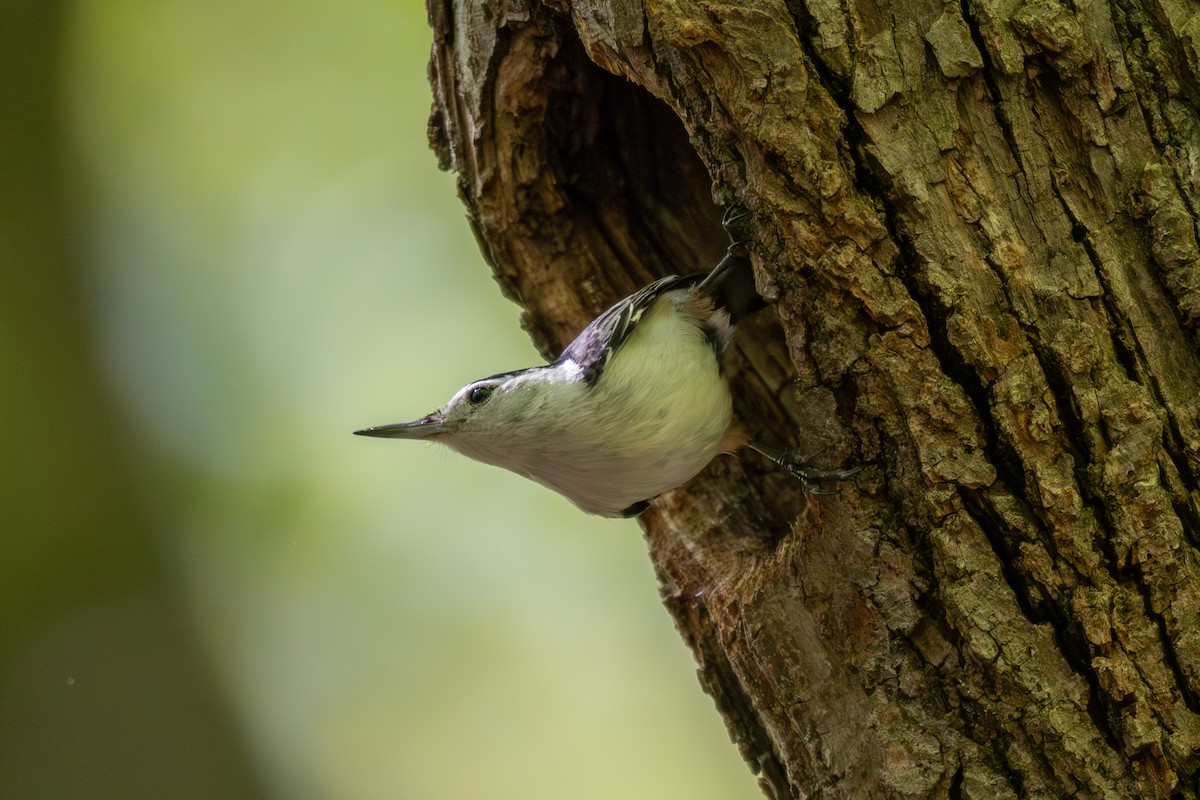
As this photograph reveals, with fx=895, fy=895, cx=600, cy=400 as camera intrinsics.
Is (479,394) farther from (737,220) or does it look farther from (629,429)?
(737,220)

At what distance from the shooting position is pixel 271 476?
489 centimetres

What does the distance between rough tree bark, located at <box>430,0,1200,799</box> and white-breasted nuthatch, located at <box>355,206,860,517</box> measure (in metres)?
0.46

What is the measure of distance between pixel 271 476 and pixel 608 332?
3.02 meters

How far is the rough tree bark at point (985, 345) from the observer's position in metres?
1.72

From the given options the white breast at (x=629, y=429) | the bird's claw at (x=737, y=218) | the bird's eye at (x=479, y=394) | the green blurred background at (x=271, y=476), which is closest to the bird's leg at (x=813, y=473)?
the white breast at (x=629, y=429)

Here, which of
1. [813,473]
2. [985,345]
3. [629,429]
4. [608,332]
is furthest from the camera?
[608,332]

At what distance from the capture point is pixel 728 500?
2.85 meters

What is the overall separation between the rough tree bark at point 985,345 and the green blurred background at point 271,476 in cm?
286

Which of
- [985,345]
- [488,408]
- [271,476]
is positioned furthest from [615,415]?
[271,476]

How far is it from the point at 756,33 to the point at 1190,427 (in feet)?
3.79

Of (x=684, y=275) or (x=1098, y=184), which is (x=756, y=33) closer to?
(x=1098, y=184)

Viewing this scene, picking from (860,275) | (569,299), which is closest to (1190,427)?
(860,275)

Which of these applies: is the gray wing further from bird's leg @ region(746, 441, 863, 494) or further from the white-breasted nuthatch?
bird's leg @ region(746, 441, 863, 494)

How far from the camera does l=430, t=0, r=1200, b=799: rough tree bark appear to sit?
1722 mm
